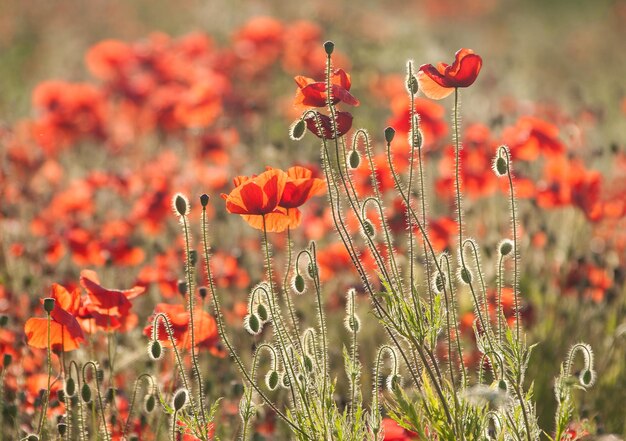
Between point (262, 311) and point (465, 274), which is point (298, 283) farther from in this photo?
point (465, 274)

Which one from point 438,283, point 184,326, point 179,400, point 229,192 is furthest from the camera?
point 229,192

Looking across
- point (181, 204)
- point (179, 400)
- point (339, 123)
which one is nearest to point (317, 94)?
point (339, 123)

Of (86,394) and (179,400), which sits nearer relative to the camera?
(179,400)

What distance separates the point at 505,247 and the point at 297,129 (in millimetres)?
650

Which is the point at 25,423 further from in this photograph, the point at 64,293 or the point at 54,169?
the point at 54,169

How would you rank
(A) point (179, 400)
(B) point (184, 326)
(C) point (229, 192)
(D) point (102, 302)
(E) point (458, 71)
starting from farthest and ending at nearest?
(C) point (229, 192) → (B) point (184, 326) → (D) point (102, 302) → (E) point (458, 71) → (A) point (179, 400)

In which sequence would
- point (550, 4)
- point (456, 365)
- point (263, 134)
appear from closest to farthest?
point (456, 365) < point (263, 134) < point (550, 4)

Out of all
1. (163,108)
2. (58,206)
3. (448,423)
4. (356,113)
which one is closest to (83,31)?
(356,113)

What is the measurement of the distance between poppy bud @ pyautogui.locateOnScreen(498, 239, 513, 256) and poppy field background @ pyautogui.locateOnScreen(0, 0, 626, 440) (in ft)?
1.74

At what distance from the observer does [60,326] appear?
259 cm

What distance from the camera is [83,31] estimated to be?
12.2 metres

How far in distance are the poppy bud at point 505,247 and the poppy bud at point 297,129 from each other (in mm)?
614

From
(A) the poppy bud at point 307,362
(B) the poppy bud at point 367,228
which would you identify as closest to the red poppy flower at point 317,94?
(B) the poppy bud at point 367,228

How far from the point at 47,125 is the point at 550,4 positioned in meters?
12.0
